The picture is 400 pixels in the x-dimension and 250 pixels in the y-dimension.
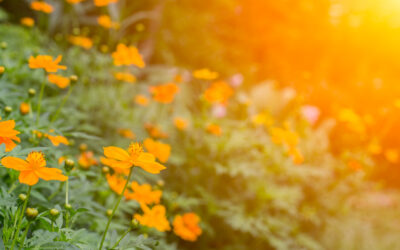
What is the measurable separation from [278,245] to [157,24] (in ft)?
9.39

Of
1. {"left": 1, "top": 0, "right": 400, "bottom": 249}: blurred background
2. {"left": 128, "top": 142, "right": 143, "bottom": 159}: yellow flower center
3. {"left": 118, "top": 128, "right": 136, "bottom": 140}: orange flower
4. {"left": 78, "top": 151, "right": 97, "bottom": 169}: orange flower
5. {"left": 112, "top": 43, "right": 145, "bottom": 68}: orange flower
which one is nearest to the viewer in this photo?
{"left": 128, "top": 142, "right": 143, "bottom": 159}: yellow flower center

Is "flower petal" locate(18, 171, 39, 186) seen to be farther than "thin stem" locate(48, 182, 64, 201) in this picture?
No

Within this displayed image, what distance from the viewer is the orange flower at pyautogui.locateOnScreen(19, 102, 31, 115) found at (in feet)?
4.29

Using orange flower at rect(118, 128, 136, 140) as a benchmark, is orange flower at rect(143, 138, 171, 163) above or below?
below

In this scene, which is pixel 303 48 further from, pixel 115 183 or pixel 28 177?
pixel 28 177

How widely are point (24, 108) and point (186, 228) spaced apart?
78 centimetres

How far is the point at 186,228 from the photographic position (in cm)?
168

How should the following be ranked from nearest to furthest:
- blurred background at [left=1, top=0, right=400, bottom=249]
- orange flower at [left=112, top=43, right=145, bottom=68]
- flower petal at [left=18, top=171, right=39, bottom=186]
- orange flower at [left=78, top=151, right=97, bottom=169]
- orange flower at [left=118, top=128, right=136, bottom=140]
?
flower petal at [left=18, top=171, right=39, bottom=186] < orange flower at [left=78, top=151, right=97, bottom=169] < orange flower at [left=112, top=43, right=145, bottom=68] < orange flower at [left=118, top=128, right=136, bottom=140] < blurred background at [left=1, top=0, right=400, bottom=249]

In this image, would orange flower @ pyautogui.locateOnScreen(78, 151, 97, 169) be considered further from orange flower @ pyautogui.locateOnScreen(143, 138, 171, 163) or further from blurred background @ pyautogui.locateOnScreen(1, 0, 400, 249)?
blurred background @ pyautogui.locateOnScreen(1, 0, 400, 249)

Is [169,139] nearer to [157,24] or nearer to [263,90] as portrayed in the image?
[263,90]

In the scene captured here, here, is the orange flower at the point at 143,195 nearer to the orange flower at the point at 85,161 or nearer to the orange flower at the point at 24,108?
the orange flower at the point at 85,161

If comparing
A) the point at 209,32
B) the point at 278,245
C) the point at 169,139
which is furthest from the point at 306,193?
the point at 209,32

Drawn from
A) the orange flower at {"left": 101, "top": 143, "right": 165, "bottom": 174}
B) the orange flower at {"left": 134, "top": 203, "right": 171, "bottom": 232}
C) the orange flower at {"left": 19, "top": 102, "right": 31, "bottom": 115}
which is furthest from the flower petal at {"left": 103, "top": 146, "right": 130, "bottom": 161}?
the orange flower at {"left": 19, "top": 102, "right": 31, "bottom": 115}

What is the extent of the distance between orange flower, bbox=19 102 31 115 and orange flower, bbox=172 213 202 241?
66 cm
